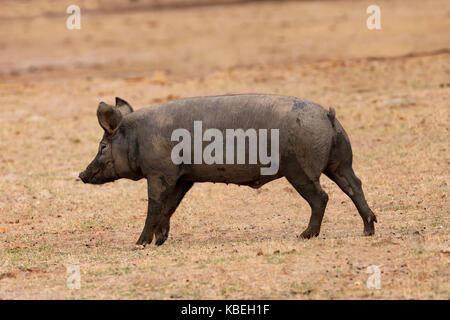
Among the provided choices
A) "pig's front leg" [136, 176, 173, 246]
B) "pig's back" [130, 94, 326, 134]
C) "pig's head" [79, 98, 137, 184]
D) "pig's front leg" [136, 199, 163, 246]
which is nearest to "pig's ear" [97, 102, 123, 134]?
"pig's head" [79, 98, 137, 184]

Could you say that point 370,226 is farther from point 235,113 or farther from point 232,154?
point 235,113

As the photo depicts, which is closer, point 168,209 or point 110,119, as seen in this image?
point 110,119

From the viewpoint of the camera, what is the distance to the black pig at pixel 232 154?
10.5m

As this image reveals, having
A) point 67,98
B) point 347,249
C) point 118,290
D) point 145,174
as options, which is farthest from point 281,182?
point 67,98

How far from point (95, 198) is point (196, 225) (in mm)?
2652

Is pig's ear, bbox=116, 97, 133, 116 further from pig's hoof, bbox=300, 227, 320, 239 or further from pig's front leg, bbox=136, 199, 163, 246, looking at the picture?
pig's hoof, bbox=300, 227, 320, 239

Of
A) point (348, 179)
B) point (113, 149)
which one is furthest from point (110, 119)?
point (348, 179)

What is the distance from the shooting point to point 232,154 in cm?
1077

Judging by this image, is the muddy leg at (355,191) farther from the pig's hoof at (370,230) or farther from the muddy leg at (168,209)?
the muddy leg at (168,209)

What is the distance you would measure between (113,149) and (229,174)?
1570mm

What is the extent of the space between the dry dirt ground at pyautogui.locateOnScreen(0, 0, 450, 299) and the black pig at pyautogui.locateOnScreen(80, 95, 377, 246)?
574 mm

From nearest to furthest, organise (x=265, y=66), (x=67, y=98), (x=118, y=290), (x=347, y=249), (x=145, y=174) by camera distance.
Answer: (x=118, y=290) < (x=347, y=249) < (x=145, y=174) < (x=67, y=98) < (x=265, y=66)

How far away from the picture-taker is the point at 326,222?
41.1 feet
